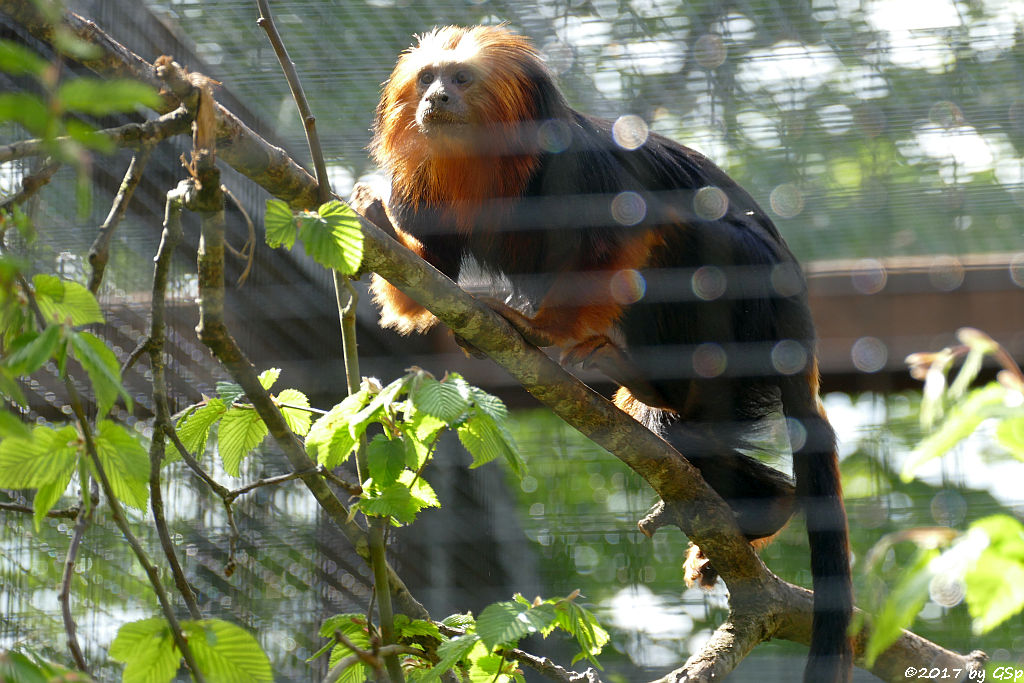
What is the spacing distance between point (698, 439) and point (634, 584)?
108cm

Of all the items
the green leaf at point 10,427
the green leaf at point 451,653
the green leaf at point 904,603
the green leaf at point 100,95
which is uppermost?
the green leaf at point 100,95

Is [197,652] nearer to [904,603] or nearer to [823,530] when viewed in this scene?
[904,603]

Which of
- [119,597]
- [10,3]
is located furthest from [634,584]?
[10,3]

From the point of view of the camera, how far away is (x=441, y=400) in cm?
67

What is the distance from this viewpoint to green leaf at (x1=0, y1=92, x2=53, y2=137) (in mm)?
306

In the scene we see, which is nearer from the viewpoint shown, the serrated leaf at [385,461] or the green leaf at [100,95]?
the green leaf at [100,95]

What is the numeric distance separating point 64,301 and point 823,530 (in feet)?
3.15

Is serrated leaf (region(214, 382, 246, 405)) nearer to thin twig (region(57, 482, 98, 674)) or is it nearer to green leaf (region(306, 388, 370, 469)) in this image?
green leaf (region(306, 388, 370, 469))

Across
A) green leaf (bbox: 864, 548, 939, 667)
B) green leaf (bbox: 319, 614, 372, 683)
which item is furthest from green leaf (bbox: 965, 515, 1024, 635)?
green leaf (bbox: 319, 614, 372, 683)

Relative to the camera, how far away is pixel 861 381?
1.68 metres

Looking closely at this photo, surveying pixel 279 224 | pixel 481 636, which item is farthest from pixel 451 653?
pixel 279 224

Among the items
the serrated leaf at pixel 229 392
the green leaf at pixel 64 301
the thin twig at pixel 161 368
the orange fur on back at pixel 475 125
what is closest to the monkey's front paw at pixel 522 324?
the orange fur on back at pixel 475 125

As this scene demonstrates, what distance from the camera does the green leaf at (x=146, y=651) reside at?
53cm

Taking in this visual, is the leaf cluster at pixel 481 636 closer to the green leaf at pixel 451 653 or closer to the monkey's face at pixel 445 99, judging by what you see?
the green leaf at pixel 451 653
